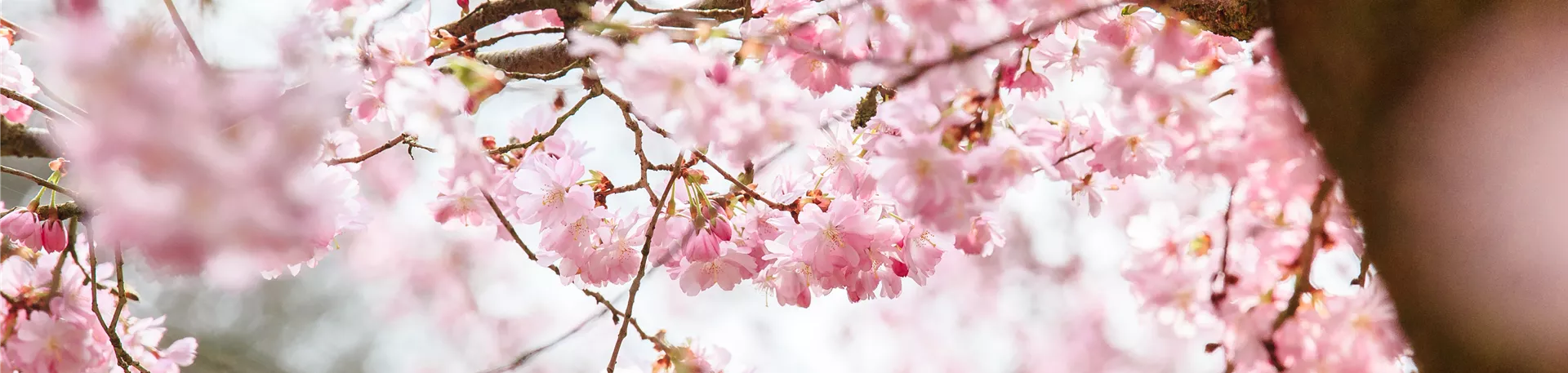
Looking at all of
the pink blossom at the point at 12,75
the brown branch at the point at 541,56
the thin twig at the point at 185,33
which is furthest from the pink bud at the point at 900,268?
the pink blossom at the point at 12,75

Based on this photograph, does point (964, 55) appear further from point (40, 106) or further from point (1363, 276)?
point (40, 106)

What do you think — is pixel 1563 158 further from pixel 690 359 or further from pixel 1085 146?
pixel 690 359

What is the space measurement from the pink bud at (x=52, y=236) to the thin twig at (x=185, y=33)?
2.29ft

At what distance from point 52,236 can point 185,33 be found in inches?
28.0

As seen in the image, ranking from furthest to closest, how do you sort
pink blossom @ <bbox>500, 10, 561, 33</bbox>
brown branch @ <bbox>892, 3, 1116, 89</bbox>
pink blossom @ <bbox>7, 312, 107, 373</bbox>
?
pink blossom @ <bbox>500, 10, 561, 33</bbox>, pink blossom @ <bbox>7, 312, 107, 373</bbox>, brown branch @ <bbox>892, 3, 1116, 89</bbox>

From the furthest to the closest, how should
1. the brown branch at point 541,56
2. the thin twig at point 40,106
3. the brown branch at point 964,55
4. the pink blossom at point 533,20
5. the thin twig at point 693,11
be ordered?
the pink blossom at point 533,20, the brown branch at point 541,56, the thin twig at point 693,11, the thin twig at point 40,106, the brown branch at point 964,55

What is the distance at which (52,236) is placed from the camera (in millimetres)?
785

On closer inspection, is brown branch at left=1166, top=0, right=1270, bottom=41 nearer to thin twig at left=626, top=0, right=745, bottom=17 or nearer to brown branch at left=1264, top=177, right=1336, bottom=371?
brown branch at left=1264, top=177, right=1336, bottom=371

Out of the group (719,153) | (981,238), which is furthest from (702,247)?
(981,238)

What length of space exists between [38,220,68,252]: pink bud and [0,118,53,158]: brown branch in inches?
2.8

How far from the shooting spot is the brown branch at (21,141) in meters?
0.76

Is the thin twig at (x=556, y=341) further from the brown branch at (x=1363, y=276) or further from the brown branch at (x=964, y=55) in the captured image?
the brown branch at (x=1363, y=276)

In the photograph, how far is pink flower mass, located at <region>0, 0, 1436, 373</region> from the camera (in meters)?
0.26

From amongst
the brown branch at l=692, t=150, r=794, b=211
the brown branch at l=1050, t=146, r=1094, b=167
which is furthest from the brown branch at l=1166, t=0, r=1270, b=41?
the brown branch at l=692, t=150, r=794, b=211
